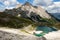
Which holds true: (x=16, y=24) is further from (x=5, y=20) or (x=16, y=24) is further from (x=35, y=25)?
(x=35, y=25)

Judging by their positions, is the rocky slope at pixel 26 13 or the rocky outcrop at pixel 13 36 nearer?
the rocky outcrop at pixel 13 36

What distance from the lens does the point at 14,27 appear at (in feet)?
96.6

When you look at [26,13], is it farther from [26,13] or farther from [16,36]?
[16,36]

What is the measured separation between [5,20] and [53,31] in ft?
31.6

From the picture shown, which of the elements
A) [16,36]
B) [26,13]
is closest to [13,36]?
[16,36]

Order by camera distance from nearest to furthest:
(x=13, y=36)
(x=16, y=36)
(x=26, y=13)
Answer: (x=13, y=36) → (x=16, y=36) → (x=26, y=13)

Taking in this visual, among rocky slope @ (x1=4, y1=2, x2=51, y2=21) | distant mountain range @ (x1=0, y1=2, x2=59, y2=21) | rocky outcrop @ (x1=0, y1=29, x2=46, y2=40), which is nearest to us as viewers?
rocky outcrop @ (x1=0, y1=29, x2=46, y2=40)

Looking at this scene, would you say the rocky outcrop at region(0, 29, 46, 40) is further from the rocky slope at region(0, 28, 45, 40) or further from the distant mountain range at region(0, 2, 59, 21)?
the distant mountain range at region(0, 2, 59, 21)

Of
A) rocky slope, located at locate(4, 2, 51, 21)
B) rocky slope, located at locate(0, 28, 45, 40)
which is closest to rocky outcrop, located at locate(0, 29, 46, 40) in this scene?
rocky slope, located at locate(0, 28, 45, 40)

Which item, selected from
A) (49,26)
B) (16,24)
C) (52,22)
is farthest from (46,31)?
(16,24)

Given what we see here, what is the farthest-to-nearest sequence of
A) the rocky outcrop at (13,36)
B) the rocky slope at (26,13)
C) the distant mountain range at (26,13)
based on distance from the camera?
1. the rocky slope at (26,13)
2. the distant mountain range at (26,13)
3. the rocky outcrop at (13,36)

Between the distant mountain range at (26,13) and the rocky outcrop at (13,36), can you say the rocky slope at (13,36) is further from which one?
the distant mountain range at (26,13)

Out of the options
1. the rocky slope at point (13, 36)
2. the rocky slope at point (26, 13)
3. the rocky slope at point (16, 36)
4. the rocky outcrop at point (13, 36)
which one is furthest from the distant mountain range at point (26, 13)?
the rocky outcrop at point (13, 36)

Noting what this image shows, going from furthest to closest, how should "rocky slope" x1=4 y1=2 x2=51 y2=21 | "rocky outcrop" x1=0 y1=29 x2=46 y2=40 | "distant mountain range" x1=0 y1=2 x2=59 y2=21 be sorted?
"rocky slope" x1=4 y1=2 x2=51 y2=21, "distant mountain range" x1=0 y1=2 x2=59 y2=21, "rocky outcrop" x1=0 y1=29 x2=46 y2=40
